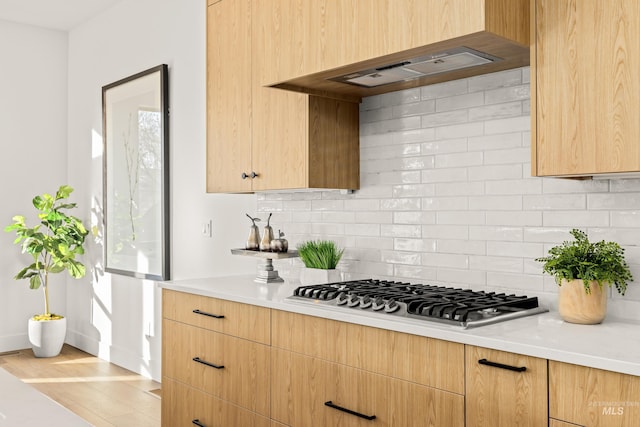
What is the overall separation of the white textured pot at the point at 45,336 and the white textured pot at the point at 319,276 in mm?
3287

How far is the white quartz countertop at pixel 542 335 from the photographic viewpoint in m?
1.54

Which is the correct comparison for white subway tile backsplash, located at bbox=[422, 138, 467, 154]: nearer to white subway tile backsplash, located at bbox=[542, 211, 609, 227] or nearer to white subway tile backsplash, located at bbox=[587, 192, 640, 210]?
white subway tile backsplash, located at bbox=[542, 211, 609, 227]

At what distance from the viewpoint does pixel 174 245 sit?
14.3ft

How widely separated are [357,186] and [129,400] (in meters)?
2.32

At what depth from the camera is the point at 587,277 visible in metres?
1.90

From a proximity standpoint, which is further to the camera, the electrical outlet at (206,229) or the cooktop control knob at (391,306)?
the electrical outlet at (206,229)

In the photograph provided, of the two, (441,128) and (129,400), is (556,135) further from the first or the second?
(129,400)

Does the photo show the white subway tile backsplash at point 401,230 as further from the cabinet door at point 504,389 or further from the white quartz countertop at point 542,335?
the cabinet door at point 504,389

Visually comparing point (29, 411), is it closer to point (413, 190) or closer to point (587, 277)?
point (587, 277)

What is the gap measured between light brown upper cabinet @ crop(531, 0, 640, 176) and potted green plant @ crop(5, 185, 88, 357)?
446cm

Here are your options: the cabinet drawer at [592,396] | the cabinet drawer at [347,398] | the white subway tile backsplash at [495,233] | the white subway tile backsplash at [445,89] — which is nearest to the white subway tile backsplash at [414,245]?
the white subway tile backsplash at [495,233]

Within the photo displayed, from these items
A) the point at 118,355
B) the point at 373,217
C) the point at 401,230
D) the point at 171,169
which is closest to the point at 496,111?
the point at 401,230

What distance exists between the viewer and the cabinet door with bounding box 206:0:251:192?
3.09 meters

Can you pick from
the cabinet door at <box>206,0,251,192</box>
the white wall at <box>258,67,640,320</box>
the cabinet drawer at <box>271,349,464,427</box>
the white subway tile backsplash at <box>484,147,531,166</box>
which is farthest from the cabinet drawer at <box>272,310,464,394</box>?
the cabinet door at <box>206,0,251,192</box>
